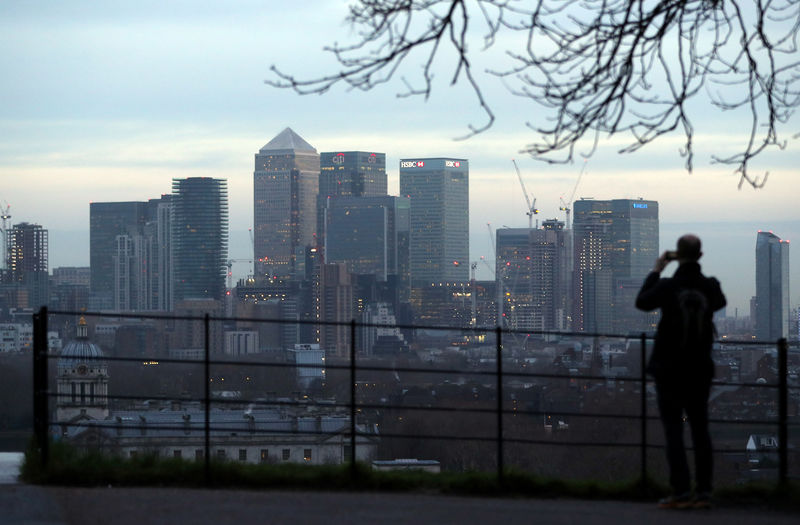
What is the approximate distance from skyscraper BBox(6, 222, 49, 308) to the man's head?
154 m

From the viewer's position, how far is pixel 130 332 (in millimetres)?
94375

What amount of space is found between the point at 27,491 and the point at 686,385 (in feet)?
12.7

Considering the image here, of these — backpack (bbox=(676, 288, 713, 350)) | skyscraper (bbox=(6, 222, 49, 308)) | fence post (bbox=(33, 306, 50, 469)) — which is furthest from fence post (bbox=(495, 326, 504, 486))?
skyscraper (bbox=(6, 222, 49, 308))

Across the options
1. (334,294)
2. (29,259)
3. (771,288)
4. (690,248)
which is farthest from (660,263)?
(29,259)

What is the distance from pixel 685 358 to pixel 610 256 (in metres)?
154

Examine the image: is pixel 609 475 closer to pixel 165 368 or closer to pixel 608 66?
pixel 608 66

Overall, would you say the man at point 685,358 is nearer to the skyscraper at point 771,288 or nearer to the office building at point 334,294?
the skyscraper at point 771,288

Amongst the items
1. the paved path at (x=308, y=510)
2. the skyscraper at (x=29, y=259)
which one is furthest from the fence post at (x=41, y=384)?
the skyscraper at (x=29, y=259)

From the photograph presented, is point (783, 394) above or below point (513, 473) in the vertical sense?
above

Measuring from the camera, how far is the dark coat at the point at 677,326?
6.09 metres

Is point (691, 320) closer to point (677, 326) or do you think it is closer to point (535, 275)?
point (677, 326)

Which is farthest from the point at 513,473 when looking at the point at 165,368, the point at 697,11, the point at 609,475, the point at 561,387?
the point at 165,368

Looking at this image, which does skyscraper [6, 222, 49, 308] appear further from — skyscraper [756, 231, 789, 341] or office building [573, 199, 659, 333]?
skyscraper [756, 231, 789, 341]

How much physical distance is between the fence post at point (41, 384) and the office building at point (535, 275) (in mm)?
145907
